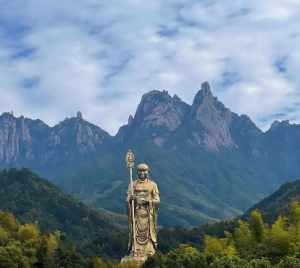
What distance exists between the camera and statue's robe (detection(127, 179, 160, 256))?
30656 millimetres

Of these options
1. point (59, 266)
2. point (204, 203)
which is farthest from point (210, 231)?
point (204, 203)

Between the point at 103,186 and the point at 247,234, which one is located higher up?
the point at 103,186

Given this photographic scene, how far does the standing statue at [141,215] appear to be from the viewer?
30.6m

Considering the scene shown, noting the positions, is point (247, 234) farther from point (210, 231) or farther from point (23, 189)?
point (23, 189)

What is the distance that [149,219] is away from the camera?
30.9 meters

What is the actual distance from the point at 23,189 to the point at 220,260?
8493 centimetres

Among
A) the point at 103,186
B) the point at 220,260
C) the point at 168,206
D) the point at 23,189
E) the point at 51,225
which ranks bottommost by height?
the point at 220,260

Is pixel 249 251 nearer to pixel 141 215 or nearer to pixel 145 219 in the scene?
pixel 145 219

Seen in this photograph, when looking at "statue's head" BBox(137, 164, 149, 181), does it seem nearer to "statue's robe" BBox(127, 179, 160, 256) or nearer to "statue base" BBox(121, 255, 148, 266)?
"statue's robe" BBox(127, 179, 160, 256)

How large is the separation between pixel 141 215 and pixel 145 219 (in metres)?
0.22

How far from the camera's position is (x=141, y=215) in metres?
31.0

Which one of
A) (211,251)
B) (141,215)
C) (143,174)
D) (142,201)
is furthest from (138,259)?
(211,251)

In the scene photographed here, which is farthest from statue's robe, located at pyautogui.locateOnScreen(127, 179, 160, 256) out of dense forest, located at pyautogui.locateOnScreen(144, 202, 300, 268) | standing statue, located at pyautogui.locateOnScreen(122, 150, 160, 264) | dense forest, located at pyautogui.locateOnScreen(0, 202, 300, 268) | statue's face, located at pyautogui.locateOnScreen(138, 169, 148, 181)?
dense forest, located at pyautogui.locateOnScreen(144, 202, 300, 268)

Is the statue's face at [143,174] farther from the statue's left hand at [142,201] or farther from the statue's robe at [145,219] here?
the statue's left hand at [142,201]
